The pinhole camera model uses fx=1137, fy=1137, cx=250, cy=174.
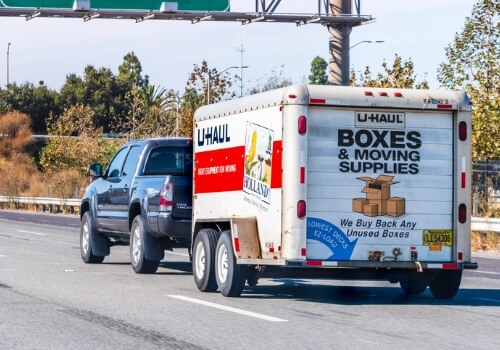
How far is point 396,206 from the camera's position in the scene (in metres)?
14.0

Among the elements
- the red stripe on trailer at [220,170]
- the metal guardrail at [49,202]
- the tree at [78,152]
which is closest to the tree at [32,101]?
the tree at [78,152]

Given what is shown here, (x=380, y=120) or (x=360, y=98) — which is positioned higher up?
(x=360, y=98)

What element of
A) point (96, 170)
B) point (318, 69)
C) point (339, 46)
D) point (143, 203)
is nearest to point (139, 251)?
point (143, 203)

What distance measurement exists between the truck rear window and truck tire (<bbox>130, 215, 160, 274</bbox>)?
A: 2.96 ft

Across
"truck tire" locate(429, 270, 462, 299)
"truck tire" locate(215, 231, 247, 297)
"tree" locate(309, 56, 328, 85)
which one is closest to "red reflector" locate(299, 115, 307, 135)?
"truck tire" locate(215, 231, 247, 297)

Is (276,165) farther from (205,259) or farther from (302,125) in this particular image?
(205,259)

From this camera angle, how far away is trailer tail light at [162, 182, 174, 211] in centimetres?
1725

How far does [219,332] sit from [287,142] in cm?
325

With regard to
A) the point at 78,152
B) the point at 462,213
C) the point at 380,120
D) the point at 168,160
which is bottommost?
the point at 462,213

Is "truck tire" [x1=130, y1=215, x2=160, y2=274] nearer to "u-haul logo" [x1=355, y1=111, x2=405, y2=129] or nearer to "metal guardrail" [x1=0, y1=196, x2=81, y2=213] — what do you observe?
"u-haul logo" [x1=355, y1=111, x2=405, y2=129]

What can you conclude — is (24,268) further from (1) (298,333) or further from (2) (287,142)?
(1) (298,333)

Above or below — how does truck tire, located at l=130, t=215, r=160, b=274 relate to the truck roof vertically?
below

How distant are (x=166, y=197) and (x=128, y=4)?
70.8 ft

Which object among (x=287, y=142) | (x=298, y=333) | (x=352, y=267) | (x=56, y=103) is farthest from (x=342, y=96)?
(x=56, y=103)
